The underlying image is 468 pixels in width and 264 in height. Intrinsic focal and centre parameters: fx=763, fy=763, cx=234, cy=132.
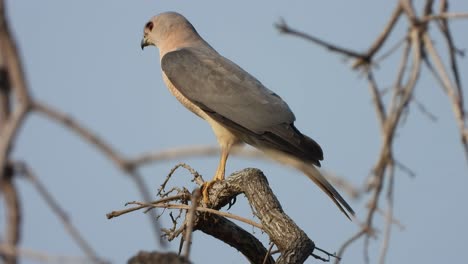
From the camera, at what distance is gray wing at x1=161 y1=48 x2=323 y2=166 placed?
19.2ft

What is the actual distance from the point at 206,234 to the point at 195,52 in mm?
2485

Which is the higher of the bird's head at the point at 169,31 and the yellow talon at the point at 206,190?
the bird's head at the point at 169,31

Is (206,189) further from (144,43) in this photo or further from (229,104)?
(144,43)

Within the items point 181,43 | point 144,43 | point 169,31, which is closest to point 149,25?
point 144,43

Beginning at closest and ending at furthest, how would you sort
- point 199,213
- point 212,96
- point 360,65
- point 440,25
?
1. point 440,25
2. point 360,65
3. point 199,213
4. point 212,96

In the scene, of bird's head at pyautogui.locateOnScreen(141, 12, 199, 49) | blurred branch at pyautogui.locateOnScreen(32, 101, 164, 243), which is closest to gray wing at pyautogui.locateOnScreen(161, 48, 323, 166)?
bird's head at pyautogui.locateOnScreen(141, 12, 199, 49)

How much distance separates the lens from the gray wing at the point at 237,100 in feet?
19.2

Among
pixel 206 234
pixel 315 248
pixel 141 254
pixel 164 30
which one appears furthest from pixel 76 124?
pixel 164 30

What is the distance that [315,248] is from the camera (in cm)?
462

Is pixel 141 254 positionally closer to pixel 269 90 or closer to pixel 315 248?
pixel 315 248

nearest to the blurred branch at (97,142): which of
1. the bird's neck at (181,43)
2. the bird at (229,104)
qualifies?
the bird at (229,104)

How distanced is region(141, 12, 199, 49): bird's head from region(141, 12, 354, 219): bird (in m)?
0.01

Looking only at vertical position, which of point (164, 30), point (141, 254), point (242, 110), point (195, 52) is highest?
point (164, 30)

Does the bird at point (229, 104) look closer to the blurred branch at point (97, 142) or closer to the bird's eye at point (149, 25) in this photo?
the bird's eye at point (149, 25)
